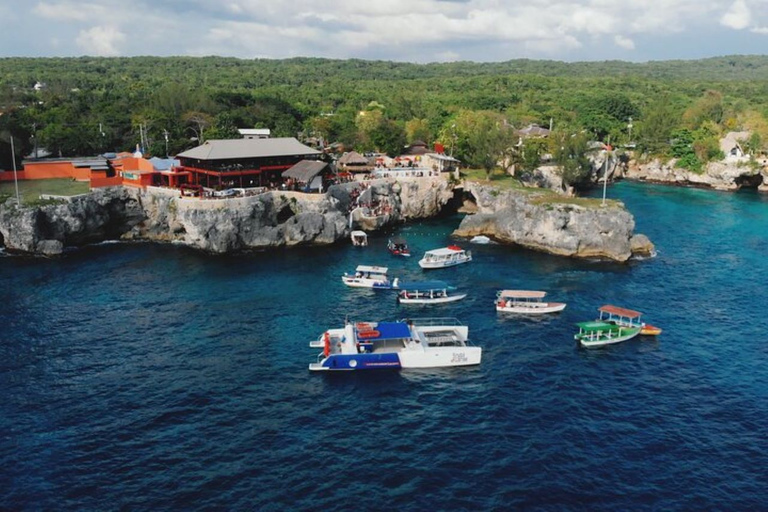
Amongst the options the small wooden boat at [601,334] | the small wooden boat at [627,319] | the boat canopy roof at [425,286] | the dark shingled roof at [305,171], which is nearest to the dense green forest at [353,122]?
the dark shingled roof at [305,171]

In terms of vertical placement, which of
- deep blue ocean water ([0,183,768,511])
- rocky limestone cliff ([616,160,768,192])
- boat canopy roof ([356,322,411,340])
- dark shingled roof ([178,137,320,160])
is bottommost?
deep blue ocean water ([0,183,768,511])

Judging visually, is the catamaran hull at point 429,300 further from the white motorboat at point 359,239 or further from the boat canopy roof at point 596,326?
the white motorboat at point 359,239

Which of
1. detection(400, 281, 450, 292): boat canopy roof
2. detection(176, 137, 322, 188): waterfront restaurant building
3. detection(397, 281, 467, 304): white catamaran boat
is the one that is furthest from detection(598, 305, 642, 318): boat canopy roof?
detection(176, 137, 322, 188): waterfront restaurant building

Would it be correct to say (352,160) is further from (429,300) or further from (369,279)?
(429,300)

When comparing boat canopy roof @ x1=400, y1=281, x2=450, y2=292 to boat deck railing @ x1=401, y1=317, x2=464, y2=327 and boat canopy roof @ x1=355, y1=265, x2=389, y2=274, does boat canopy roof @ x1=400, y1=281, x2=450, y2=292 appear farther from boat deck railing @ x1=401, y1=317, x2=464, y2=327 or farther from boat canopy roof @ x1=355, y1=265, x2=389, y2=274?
boat deck railing @ x1=401, y1=317, x2=464, y2=327

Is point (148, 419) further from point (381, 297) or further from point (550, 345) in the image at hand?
point (550, 345)

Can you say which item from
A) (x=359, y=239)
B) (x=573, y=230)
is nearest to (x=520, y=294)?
(x=573, y=230)
